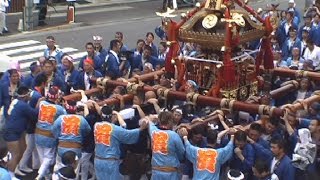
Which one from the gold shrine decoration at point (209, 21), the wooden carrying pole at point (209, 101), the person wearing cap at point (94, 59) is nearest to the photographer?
the wooden carrying pole at point (209, 101)

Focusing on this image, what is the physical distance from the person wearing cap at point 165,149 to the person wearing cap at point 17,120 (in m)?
2.36

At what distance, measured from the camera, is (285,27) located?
17750 mm

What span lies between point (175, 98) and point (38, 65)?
10.6 ft

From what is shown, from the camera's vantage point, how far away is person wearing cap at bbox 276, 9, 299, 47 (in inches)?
690

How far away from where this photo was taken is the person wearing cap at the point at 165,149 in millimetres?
9297

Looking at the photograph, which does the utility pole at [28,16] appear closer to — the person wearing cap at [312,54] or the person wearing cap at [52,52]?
the person wearing cap at [52,52]

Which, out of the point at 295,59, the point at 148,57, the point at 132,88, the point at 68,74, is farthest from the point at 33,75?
the point at 295,59

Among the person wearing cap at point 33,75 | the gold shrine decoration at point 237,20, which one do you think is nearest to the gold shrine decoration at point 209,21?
the gold shrine decoration at point 237,20

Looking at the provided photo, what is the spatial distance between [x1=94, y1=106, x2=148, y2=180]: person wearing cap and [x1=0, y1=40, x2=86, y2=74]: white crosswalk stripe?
9.89 metres

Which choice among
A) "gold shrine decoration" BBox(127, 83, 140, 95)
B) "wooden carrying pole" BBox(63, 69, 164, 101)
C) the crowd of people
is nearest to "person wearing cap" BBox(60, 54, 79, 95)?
the crowd of people

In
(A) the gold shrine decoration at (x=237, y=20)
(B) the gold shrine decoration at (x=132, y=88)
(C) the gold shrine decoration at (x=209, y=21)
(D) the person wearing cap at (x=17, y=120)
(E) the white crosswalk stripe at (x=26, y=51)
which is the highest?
(A) the gold shrine decoration at (x=237, y=20)

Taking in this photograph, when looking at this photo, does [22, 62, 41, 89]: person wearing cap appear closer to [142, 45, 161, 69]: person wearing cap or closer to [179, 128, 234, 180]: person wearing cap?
[142, 45, 161, 69]: person wearing cap

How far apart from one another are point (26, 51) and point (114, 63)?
7.86 meters

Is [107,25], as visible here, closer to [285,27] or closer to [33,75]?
[285,27]
